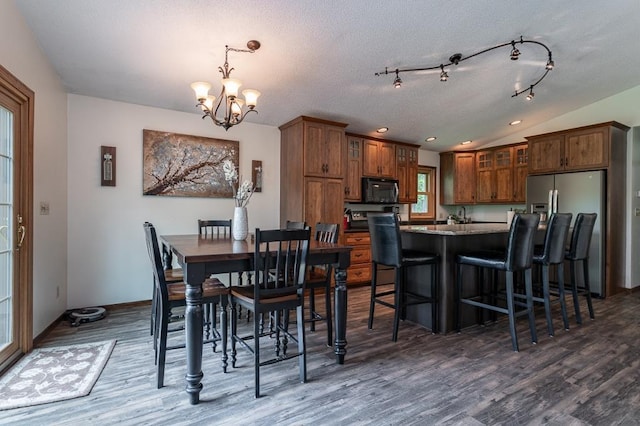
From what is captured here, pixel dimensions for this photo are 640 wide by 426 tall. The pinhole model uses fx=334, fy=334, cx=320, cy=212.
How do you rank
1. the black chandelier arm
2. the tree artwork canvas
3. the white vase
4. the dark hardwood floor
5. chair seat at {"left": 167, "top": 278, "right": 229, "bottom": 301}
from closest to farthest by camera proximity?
the dark hardwood floor
chair seat at {"left": 167, "top": 278, "right": 229, "bottom": 301}
the white vase
the black chandelier arm
the tree artwork canvas

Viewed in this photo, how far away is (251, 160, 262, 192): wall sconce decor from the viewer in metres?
4.55

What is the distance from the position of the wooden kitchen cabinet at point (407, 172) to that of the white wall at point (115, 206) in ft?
10.3

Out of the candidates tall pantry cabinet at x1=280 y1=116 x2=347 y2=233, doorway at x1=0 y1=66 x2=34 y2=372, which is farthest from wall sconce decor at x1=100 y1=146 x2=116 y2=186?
tall pantry cabinet at x1=280 y1=116 x2=347 y2=233

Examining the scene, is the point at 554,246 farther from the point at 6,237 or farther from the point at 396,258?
the point at 6,237

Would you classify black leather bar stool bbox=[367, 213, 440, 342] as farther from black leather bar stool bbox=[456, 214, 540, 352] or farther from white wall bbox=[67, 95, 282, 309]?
white wall bbox=[67, 95, 282, 309]

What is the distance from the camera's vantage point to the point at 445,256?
10.2ft

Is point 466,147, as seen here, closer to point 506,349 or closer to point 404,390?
point 506,349

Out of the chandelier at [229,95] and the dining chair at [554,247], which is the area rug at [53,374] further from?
the dining chair at [554,247]

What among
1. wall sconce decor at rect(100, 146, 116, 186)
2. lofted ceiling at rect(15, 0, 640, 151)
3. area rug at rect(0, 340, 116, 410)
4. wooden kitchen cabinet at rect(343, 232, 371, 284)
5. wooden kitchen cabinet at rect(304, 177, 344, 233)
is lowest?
area rug at rect(0, 340, 116, 410)

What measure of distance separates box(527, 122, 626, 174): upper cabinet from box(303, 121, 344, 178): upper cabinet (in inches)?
119

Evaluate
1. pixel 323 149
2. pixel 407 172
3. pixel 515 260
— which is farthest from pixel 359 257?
pixel 515 260

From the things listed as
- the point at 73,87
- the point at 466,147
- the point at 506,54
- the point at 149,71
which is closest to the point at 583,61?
the point at 506,54

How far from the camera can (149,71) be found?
3188mm

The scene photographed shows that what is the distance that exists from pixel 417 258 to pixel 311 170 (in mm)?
1973
